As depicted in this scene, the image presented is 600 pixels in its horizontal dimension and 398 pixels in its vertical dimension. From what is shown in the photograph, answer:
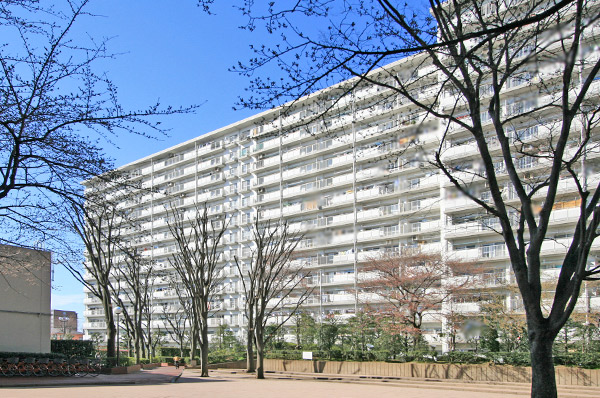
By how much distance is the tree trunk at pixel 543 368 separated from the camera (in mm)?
6562

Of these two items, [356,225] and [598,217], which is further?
[356,225]

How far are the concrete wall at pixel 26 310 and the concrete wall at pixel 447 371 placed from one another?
1202 centimetres

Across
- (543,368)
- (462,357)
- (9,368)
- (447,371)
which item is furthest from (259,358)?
(543,368)

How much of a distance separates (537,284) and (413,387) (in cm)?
1351

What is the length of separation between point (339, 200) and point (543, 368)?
1513 inches

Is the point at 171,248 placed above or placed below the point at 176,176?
below

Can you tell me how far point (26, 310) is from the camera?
23.2 m

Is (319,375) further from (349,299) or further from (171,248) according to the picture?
(171,248)

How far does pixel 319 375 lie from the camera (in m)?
25.1

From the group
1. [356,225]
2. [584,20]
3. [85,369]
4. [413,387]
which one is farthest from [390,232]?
[584,20]

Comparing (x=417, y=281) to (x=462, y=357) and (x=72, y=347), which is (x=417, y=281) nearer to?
(x=462, y=357)

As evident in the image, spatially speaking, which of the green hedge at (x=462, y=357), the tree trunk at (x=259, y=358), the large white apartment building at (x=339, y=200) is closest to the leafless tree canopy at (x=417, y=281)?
the large white apartment building at (x=339, y=200)

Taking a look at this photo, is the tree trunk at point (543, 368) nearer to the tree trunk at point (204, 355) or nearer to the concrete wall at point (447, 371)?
the concrete wall at point (447, 371)

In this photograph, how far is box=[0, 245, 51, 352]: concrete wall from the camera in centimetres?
2244
